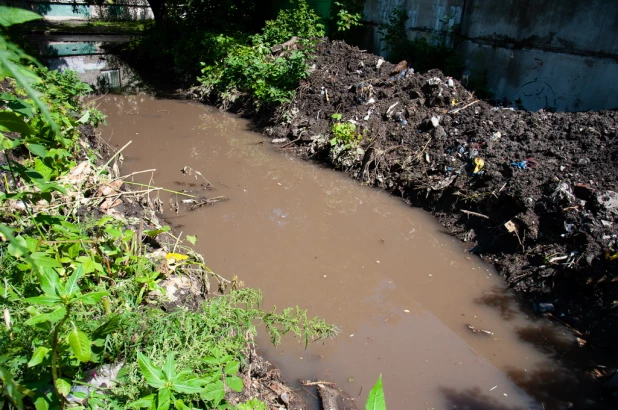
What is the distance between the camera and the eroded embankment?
388 cm

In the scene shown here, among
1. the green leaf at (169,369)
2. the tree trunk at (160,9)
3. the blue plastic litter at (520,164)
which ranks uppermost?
the tree trunk at (160,9)

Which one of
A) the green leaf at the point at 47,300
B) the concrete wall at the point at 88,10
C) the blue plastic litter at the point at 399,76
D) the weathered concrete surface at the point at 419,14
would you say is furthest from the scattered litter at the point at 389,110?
the concrete wall at the point at 88,10

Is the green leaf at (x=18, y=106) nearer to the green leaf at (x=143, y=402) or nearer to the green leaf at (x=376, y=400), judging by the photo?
the green leaf at (x=143, y=402)

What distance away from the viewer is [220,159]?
6.59 meters

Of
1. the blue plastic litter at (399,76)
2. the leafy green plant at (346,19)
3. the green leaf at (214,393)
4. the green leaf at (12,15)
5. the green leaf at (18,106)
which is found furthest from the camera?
the leafy green plant at (346,19)

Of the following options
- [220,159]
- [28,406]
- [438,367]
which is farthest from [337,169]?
[28,406]

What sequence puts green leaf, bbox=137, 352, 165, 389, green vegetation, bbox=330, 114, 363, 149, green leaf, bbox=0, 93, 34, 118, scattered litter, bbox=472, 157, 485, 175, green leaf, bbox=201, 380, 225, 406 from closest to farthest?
green leaf, bbox=0, 93, 34, 118
green leaf, bbox=137, 352, 165, 389
green leaf, bbox=201, 380, 225, 406
scattered litter, bbox=472, 157, 485, 175
green vegetation, bbox=330, 114, 363, 149

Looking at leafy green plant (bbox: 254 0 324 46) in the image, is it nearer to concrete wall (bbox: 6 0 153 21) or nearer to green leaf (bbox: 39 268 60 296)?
green leaf (bbox: 39 268 60 296)

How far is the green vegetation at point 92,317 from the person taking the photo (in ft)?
5.49

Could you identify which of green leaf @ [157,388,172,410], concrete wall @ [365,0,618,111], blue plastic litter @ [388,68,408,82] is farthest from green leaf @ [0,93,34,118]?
concrete wall @ [365,0,618,111]

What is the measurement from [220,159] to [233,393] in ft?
15.3

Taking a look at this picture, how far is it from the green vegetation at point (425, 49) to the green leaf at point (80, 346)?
7.50 meters

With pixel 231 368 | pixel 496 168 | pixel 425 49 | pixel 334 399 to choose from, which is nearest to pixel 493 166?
pixel 496 168

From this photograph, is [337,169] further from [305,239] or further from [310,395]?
[310,395]
